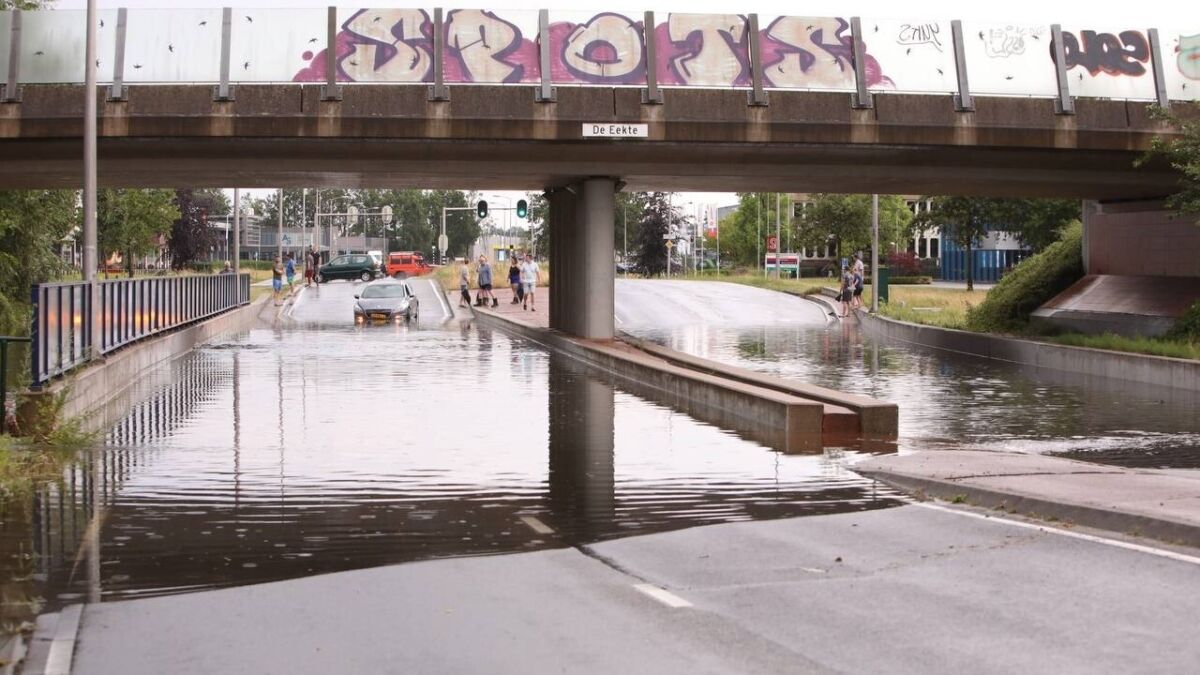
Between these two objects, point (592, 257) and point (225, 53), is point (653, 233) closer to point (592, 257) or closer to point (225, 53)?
point (592, 257)

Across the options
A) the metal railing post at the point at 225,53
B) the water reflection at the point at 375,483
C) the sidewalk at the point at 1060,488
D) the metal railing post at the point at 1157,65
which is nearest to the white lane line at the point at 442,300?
the metal railing post at the point at 225,53

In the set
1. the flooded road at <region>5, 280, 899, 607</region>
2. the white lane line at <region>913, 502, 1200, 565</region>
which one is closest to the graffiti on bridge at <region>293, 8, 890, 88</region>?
the flooded road at <region>5, 280, 899, 607</region>

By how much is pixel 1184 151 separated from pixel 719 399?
13248 mm

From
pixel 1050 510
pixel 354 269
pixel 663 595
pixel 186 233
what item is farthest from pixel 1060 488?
pixel 186 233

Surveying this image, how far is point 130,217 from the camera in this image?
72.1 meters

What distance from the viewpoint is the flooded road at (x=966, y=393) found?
17.4 meters

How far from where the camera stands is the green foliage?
29.7 m

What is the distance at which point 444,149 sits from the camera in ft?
102

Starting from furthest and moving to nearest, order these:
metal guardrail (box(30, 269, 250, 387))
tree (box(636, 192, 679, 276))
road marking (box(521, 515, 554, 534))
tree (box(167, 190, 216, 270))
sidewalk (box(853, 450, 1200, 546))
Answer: tree (box(636, 192, 679, 276)) → tree (box(167, 190, 216, 270)) → metal guardrail (box(30, 269, 250, 387)) → road marking (box(521, 515, 554, 534)) → sidewalk (box(853, 450, 1200, 546))

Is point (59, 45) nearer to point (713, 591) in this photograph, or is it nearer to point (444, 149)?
point (444, 149)

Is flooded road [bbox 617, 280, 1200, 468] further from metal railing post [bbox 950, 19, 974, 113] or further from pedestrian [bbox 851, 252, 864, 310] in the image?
metal railing post [bbox 950, 19, 974, 113]

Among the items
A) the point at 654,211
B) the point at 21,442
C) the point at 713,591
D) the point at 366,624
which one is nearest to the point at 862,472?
the point at 713,591

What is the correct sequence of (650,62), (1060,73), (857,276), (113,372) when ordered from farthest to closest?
(857,276) < (1060,73) < (650,62) < (113,372)

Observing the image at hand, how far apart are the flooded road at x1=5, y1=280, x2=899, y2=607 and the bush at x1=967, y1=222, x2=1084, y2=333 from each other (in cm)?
1747
